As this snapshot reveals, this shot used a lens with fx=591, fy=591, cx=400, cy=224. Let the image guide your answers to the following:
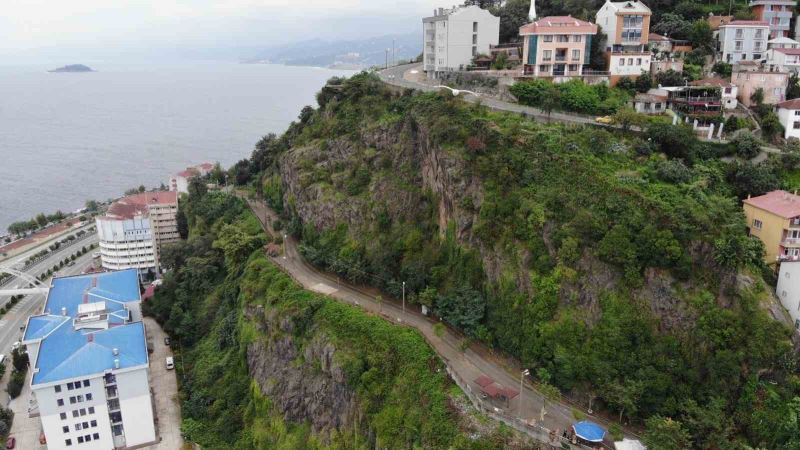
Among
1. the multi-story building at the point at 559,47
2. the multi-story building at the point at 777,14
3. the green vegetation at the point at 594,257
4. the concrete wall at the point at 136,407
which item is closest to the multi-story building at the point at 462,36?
the multi-story building at the point at 559,47

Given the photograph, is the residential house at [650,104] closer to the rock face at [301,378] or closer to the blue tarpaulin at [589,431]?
the blue tarpaulin at [589,431]

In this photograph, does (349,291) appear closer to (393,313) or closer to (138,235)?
(393,313)

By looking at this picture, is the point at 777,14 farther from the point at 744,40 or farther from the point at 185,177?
the point at 185,177

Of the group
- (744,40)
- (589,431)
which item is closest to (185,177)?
(744,40)

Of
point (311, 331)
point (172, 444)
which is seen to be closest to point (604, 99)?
point (311, 331)

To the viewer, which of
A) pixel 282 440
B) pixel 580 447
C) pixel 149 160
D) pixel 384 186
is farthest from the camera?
pixel 149 160
